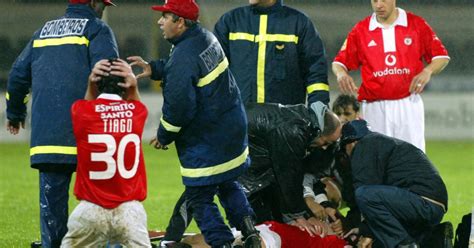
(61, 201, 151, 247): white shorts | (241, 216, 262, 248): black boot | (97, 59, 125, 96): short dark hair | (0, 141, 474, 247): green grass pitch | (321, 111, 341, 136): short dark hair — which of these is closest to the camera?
(61, 201, 151, 247): white shorts

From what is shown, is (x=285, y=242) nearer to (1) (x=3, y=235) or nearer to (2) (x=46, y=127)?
(2) (x=46, y=127)

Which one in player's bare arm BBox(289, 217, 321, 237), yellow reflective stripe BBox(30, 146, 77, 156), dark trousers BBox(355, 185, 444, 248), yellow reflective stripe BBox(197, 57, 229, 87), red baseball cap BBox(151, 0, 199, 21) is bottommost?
player's bare arm BBox(289, 217, 321, 237)

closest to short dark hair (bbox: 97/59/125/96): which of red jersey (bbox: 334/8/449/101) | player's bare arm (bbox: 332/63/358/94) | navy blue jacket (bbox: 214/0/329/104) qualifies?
navy blue jacket (bbox: 214/0/329/104)

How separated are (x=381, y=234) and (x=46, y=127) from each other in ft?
7.68

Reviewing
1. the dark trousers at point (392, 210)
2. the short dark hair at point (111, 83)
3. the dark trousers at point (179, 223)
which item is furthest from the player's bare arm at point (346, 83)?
the short dark hair at point (111, 83)

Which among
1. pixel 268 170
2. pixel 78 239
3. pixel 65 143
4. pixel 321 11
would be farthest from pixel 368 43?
pixel 321 11

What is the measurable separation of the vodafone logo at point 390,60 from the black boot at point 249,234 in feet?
7.41

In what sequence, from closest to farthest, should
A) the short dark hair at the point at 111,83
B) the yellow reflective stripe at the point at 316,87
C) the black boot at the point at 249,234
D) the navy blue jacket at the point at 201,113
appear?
1. the short dark hair at the point at 111,83
2. the navy blue jacket at the point at 201,113
3. the black boot at the point at 249,234
4. the yellow reflective stripe at the point at 316,87

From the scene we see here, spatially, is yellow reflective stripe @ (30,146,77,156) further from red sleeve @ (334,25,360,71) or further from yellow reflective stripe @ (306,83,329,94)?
red sleeve @ (334,25,360,71)

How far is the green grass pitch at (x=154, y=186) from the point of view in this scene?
897 cm

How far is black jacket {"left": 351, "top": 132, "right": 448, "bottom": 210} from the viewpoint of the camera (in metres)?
6.97

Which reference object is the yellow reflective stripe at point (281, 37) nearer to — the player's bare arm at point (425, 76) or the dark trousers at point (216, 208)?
the player's bare arm at point (425, 76)

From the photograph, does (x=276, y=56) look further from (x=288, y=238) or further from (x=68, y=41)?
(x=68, y=41)

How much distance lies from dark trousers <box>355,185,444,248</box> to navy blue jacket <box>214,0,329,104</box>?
125cm
